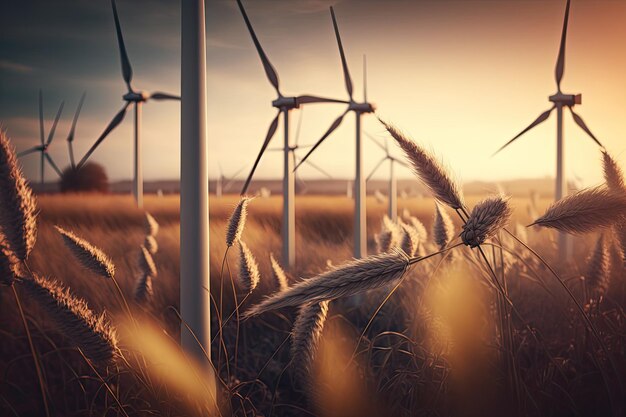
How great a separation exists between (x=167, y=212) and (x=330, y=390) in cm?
906

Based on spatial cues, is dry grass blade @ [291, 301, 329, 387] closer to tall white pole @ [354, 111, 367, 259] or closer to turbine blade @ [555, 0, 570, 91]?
tall white pole @ [354, 111, 367, 259]

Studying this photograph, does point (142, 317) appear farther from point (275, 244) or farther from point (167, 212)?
point (167, 212)

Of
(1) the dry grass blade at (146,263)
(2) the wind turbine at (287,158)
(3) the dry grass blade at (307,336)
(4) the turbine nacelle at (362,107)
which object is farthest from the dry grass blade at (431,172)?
(4) the turbine nacelle at (362,107)

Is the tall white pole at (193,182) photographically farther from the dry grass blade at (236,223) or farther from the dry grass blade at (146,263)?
the dry grass blade at (146,263)

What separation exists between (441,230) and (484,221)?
1516 mm

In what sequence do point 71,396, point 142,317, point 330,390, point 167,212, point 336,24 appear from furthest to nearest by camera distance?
point 167,212
point 336,24
point 142,317
point 71,396
point 330,390

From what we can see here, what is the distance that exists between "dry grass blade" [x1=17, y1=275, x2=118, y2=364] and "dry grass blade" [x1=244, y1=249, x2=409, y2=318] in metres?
0.72

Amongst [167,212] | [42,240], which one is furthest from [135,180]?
[42,240]

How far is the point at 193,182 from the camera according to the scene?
271cm

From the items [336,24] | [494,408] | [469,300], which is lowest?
[494,408]

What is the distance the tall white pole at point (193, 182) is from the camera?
2.73 metres

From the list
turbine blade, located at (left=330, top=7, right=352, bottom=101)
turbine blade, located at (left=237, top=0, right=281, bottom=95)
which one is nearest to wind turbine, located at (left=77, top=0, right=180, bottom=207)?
turbine blade, located at (left=237, top=0, right=281, bottom=95)

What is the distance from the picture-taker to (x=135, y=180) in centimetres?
992

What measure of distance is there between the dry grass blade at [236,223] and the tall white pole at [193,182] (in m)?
0.21
